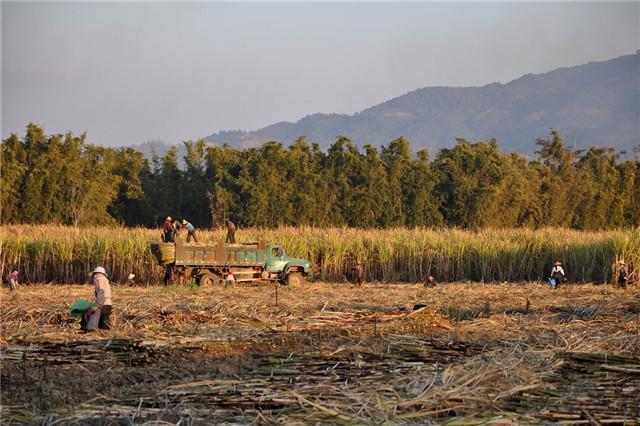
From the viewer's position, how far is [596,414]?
803cm

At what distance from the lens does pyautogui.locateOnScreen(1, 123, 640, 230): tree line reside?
45.3 m

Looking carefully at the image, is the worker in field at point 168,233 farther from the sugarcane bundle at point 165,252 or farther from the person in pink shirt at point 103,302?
the person in pink shirt at point 103,302

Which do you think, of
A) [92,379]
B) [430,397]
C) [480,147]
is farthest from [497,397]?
[480,147]

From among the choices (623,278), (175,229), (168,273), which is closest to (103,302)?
(168,273)

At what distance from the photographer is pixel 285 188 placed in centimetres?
4678

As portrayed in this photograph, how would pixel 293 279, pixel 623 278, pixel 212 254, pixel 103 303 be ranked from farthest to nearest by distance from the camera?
pixel 293 279, pixel 623 278, pixel 212 254, pixel 103 303

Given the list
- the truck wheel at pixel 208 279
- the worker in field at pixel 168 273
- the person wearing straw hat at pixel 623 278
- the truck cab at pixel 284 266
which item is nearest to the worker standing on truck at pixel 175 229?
the worker in field at pixel 168 273

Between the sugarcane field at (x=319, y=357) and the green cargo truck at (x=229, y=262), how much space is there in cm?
22

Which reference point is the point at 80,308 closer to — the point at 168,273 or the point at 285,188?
the point at 168,273

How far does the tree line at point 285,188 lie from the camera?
45312mm

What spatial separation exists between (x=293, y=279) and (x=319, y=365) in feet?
45.0

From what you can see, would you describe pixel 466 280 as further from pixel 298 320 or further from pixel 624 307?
pixel 298 320

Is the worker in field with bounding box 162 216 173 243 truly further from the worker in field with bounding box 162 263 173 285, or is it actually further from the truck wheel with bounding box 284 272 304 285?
the truck wheel with bounding box 284 272 304 285

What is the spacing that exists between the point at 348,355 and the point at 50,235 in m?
18.9
